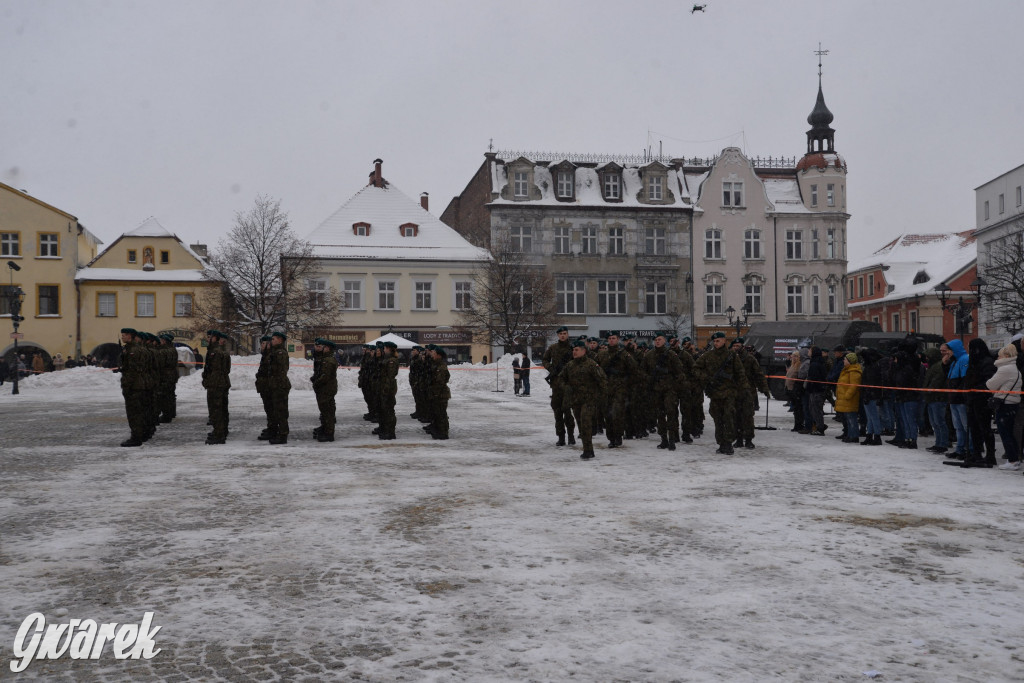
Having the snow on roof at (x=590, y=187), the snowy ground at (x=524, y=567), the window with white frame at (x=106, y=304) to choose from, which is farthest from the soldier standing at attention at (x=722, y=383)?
the window with white frame at (x=106, y=304)

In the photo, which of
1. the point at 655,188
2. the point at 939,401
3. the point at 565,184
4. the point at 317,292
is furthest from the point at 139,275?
the point at 939,401

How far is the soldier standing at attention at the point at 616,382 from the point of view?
13.5 meters

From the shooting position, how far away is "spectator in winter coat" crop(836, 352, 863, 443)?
47.5 ft

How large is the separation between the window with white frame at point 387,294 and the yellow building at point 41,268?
18.8 meters

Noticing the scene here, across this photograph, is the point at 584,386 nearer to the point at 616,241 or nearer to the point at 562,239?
the point at 562,239

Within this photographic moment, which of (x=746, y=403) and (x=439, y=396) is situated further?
(x=439, y=396)

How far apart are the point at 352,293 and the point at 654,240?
18823 mm

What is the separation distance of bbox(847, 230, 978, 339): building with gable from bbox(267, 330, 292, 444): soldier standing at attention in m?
55.0

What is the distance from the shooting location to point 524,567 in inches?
235

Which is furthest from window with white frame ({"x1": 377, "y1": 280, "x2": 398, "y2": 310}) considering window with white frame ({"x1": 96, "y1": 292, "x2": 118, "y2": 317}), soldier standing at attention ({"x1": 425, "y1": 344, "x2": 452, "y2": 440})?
soldier standing at attention ({"x1": 425, "y1": 344, "x2": 452, "y2": 440})

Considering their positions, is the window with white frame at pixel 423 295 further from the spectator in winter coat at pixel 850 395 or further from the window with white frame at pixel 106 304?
the spectator in winter coat at pixel 850 395

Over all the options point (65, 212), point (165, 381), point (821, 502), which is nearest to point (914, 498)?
point (821, 502)

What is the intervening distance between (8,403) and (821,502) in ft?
80.8

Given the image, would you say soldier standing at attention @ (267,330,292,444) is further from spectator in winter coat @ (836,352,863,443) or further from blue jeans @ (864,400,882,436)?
blue jeans @ (864,400,882,436)
